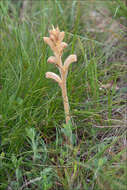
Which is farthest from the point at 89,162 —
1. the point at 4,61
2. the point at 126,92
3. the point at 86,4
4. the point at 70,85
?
the point at 86,4

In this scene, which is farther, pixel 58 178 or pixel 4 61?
pixel 4 61

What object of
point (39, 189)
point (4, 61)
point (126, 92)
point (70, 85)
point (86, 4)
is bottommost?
point (39, 189)

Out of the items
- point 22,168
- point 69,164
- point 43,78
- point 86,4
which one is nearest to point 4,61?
point 43,78

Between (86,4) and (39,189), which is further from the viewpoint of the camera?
(86,4)

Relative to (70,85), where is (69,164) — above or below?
below

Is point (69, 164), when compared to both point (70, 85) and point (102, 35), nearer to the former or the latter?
point (70, 85)

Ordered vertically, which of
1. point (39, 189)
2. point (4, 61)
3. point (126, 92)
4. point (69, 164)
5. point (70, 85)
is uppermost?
point (4, 61)

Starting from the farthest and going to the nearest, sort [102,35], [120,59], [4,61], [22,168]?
[102,35] < [120,59] < [4,61] < [22,168]

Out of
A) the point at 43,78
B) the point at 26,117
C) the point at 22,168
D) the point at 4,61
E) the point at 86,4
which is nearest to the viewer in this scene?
the point at 22,168

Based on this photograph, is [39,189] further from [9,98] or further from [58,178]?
[9,98]
